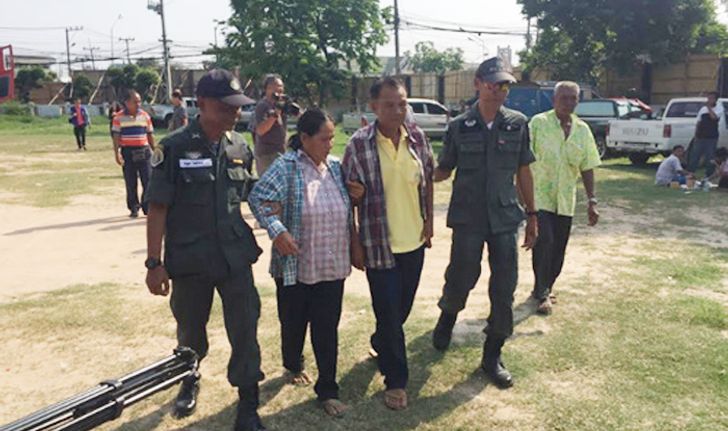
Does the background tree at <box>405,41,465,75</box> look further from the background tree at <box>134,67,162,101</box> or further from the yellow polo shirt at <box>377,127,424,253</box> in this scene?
the yellow polo shirt at <box>377,127,424,253</box>

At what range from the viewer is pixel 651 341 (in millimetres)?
4172

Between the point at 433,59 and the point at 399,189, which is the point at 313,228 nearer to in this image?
the point at 399,189

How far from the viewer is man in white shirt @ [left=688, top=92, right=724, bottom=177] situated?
12148 millimetres

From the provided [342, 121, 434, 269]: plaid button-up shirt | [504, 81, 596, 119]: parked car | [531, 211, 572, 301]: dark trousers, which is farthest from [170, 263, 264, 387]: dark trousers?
[504, 81, 596, 119]: parked car

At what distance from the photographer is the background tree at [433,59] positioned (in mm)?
66062

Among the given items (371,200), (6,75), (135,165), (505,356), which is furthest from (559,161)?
(6,75)

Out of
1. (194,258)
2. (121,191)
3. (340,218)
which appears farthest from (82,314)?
(121,191)

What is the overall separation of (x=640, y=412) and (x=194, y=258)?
7.84 feet

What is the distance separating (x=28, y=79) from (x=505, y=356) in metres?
48.0

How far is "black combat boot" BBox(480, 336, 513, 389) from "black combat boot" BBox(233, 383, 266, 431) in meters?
1.35

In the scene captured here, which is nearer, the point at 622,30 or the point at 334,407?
the point at 334,407

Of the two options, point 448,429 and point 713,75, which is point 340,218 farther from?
point 713,75

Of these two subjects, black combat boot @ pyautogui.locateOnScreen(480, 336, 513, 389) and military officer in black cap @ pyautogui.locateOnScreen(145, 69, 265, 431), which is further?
black combat boot @ pyautogui.locateOnScreen(480, 336, 513, 389)

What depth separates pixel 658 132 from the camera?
13.6 meters
